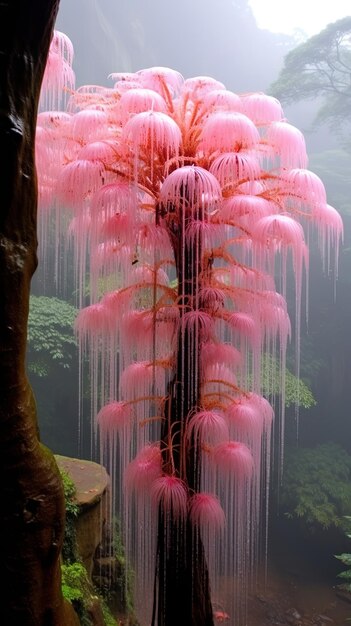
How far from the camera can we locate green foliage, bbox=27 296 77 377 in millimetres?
4016

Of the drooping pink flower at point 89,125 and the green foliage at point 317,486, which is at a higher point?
the drooping pink flower at point 89,125

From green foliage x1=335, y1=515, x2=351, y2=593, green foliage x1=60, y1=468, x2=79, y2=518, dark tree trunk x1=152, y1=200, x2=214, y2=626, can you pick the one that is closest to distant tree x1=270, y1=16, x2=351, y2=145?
green foliage x1=335, y1=515, x2=351, y2=593

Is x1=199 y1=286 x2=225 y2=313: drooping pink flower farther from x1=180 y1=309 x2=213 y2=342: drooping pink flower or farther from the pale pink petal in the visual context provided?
the pale pink petal

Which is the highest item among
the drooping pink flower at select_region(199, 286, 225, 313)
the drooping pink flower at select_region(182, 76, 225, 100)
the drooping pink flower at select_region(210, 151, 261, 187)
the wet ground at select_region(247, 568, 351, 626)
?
the drooping pink flower at select_region(182, 76, 225, 100)

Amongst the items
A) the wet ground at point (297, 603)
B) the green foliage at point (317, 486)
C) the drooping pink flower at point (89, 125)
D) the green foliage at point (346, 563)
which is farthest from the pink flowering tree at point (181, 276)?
the green foliage at point (317, 486)

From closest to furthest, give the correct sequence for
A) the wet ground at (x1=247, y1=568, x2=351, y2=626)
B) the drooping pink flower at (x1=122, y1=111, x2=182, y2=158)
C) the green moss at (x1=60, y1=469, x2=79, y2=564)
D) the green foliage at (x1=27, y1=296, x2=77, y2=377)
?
the drooping pink flower at (x1=122, y1=111, x2=182, y2=158) → the green moss at (x1=60, y1=469, x2=79, y2=564) → the wet ground at (x1=247, y1=568, x2=351, y2=626) → the green foliage at (x1=27, y1=296, x2=77, y2=377)

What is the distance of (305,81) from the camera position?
6262mm

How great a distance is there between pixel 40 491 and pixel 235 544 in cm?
123

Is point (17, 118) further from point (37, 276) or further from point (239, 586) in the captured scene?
point (37, 276)

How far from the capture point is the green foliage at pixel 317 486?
493 centimetres

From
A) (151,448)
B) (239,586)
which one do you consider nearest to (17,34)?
(151,448)

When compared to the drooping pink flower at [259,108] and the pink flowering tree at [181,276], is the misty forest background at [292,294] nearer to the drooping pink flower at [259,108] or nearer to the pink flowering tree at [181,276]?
the pink flowering tree at [181,276]

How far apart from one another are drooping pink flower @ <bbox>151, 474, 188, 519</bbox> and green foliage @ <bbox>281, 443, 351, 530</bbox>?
398 centimetres

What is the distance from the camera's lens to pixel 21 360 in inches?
31.6
